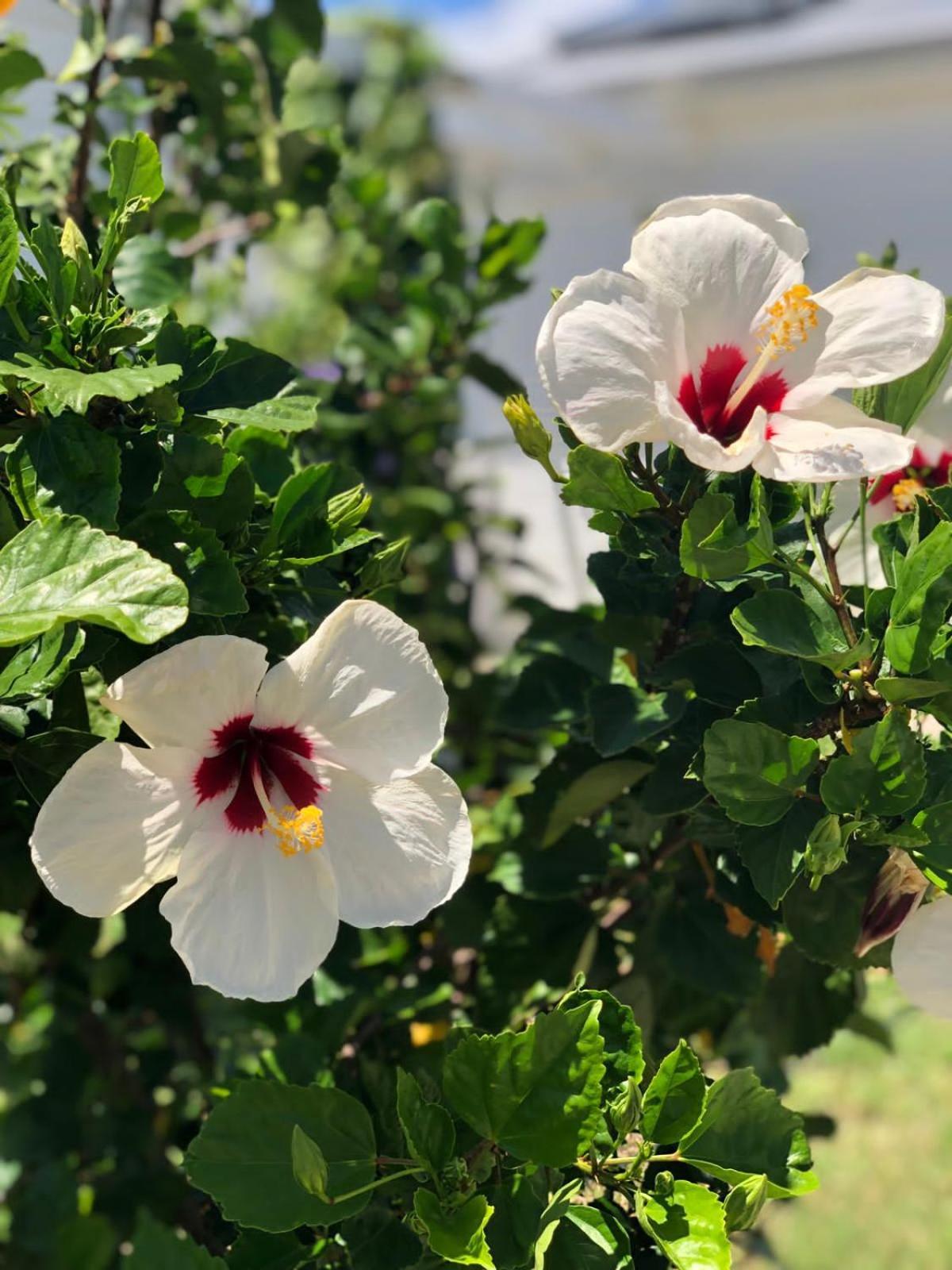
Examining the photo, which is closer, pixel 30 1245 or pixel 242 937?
pixel 242 937

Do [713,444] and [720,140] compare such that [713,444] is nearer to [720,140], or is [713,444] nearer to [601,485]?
[601,485]

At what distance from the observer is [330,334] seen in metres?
4.24

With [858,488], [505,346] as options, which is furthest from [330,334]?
[858,488]

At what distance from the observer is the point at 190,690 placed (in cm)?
72

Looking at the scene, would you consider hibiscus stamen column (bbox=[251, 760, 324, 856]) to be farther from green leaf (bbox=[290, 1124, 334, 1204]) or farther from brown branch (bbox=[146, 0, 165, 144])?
brown branch (bbox=[146, 0, 165, 144])

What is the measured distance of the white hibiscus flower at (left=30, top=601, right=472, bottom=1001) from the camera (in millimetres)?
706

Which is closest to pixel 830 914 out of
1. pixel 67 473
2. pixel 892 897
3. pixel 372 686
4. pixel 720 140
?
pixel 892 897

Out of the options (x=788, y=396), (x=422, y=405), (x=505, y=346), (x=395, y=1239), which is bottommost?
(x=505, y=346)

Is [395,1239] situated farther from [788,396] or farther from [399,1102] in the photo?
[788,396]

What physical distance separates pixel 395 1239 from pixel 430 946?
1.75ft

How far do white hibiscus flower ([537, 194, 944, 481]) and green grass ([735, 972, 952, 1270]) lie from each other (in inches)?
63.1

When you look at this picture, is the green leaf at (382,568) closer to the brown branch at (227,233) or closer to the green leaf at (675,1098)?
the green leaf at (675,1098)

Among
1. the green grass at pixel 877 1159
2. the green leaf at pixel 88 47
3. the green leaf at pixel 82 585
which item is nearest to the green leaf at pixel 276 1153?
the green leaf at pixel 82 585

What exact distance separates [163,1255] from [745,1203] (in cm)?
35
